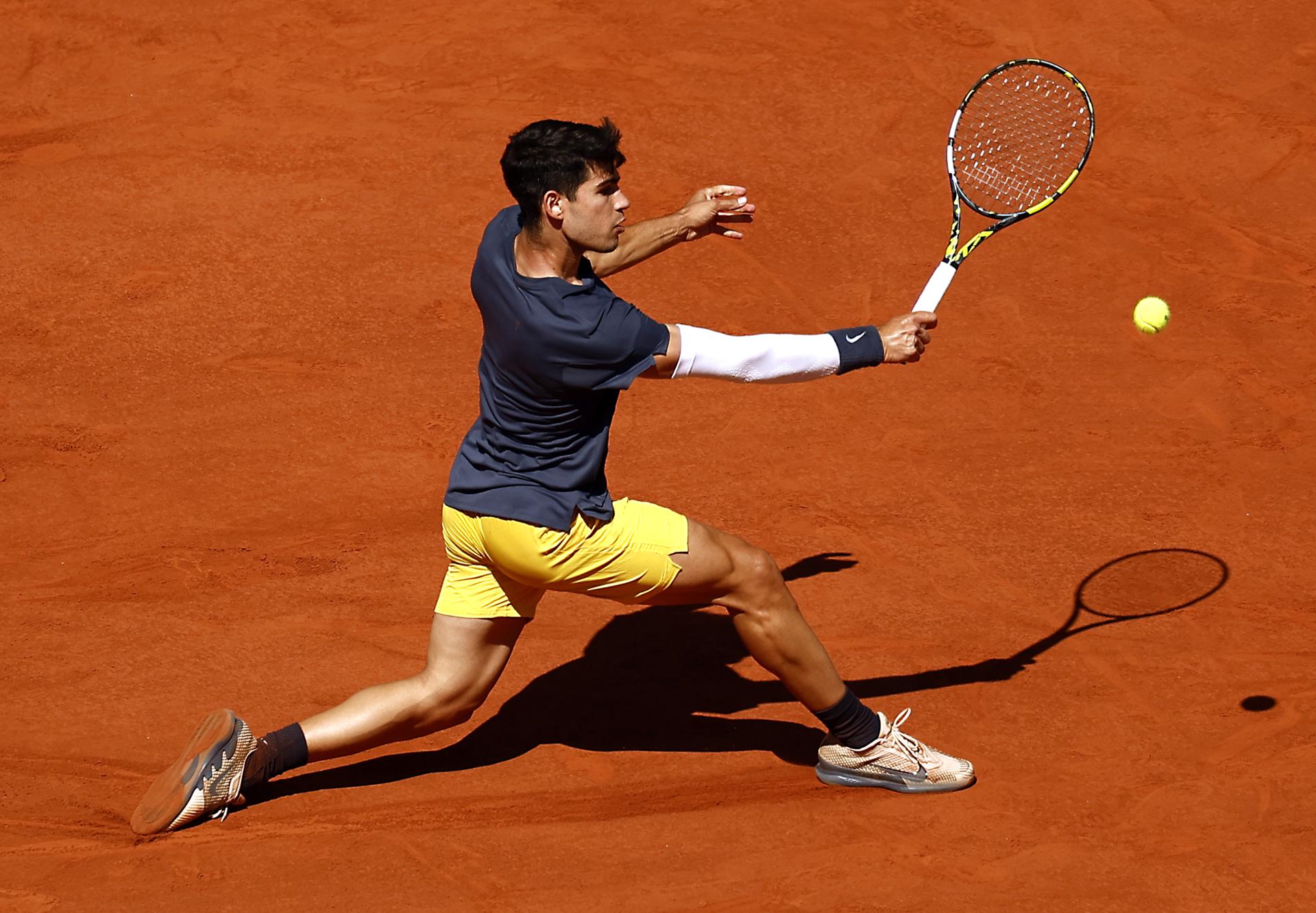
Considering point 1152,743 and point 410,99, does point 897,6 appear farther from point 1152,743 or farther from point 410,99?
point 1152,743

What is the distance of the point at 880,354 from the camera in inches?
187

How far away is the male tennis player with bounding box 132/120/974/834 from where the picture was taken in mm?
4484

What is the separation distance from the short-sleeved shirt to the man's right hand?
723mm

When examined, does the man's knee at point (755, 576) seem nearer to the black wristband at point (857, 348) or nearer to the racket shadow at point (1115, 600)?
the black wristband at point (857, 348)

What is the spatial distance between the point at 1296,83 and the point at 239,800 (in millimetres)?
7518

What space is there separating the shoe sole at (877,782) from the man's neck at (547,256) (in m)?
1.87

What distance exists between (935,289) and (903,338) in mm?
292

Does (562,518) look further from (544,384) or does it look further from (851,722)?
(851,722)

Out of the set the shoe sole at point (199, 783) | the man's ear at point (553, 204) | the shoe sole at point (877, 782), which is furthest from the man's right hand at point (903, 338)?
the shoe sole at point (199, 783)

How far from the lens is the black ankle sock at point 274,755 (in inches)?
195

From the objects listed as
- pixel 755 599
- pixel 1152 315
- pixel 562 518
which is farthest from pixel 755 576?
pixel 1152 315

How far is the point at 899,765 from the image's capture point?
16.9ft

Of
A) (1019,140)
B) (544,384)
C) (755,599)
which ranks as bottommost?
(755,599)

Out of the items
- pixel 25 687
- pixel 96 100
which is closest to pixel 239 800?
pixel 25 687
